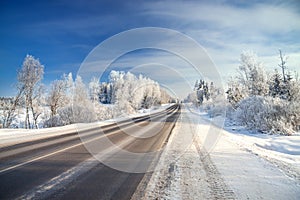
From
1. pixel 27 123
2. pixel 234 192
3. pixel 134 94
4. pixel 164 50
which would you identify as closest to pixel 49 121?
pixel 27 123

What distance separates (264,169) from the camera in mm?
5395

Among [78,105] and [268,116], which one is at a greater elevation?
[78,105]

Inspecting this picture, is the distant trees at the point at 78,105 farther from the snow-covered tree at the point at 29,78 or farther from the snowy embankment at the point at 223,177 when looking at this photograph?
the snowy embankment at the point at 223,177

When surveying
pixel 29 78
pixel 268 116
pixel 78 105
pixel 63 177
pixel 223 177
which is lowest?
pixel 223 177

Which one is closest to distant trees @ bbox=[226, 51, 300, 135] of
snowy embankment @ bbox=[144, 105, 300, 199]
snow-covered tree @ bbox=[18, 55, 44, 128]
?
snowy embankment @ bbox=[144, 105, 300, 199]

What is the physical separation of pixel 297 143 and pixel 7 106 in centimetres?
2686

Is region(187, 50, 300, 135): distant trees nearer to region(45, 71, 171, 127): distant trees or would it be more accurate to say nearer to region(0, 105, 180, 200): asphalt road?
region(0, 105, 180, 200): asphalt road

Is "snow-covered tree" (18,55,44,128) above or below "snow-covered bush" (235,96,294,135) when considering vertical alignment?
above

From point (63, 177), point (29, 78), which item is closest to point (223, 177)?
point (63, 177)

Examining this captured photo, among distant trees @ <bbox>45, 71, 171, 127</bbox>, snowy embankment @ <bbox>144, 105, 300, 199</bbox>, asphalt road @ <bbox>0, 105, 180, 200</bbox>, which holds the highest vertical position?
distant trees @ <bbox>45, 71, 171, 127</bbox>

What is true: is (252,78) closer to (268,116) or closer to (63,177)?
(268,116)

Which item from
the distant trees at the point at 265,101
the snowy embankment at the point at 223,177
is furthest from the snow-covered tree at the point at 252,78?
the snowy embankment at the point at 223,177

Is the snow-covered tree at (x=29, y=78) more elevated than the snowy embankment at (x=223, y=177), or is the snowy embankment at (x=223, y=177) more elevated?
the snow-covered tree at (x=29, y=78)

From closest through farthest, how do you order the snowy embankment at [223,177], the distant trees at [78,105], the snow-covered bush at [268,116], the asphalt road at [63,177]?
the asphalt road at [63,177] < the snowy embankment at [223,177] < the snow-covered bush at [268,116] < the distant trees at [78,105]
